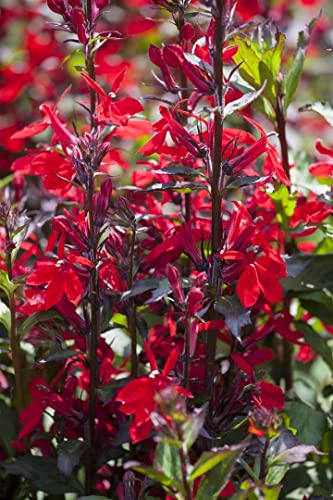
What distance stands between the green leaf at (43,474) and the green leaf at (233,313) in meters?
0.28

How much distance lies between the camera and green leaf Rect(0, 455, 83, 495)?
896 millimetres

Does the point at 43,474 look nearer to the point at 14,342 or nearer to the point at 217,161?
the point at 14,342

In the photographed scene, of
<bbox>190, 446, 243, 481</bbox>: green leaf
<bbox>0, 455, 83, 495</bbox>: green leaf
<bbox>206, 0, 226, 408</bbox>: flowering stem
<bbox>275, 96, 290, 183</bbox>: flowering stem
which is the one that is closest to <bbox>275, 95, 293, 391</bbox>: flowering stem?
<bbox>275, 96, 290, 183</bbox>: flowering stem

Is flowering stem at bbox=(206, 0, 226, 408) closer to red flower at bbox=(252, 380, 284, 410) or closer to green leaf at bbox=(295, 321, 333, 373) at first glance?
red flower at bbox=(252, 380, 284, 410)

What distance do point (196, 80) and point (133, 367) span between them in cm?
35

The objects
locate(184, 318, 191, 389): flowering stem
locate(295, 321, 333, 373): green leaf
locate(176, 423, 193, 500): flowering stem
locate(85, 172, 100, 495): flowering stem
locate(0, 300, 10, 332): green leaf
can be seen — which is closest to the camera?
locate(176, 423, 193, 500): flowering stem

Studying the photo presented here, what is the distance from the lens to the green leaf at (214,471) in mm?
636

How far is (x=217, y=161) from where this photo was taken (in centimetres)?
78

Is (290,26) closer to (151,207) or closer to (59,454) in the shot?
(151,207)

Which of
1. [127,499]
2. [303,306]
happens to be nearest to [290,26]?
[303,306]

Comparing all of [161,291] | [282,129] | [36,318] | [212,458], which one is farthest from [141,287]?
[282,129]

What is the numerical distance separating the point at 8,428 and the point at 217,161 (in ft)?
1.57

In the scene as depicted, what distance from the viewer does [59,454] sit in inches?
33.1

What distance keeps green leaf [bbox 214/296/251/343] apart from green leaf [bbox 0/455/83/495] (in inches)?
10.9
